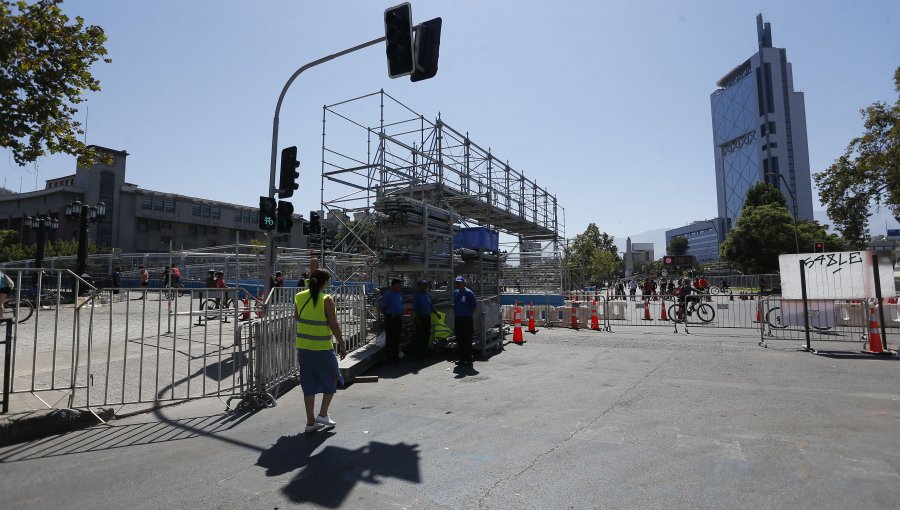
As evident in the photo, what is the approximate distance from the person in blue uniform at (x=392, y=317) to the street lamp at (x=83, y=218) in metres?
16.8

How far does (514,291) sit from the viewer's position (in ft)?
70.4

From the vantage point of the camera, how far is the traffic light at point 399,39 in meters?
7.86

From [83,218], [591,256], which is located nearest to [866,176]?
[83,218]

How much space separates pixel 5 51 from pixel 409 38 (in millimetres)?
5969

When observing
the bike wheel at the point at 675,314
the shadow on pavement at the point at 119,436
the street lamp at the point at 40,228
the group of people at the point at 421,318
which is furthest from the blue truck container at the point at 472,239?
the street lamp at the point at 40,228

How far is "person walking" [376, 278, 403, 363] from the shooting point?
355 inches

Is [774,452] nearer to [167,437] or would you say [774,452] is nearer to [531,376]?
[531,376]

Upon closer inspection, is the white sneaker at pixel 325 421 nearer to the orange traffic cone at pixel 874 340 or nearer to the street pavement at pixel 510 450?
the street pavement at pixel 510 450

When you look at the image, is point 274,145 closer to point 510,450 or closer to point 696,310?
point 510,450

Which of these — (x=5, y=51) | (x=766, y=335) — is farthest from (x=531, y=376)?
(x=5, y=51)

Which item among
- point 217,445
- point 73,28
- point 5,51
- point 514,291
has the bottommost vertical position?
point 217,445

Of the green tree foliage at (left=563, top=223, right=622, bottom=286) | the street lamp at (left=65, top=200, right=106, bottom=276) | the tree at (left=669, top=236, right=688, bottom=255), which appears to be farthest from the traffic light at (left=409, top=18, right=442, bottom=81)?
the tree at (left=669, top=236, right=688, bottom=255)

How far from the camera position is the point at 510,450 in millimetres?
4496

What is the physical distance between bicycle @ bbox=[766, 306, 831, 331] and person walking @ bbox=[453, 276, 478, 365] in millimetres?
7956
